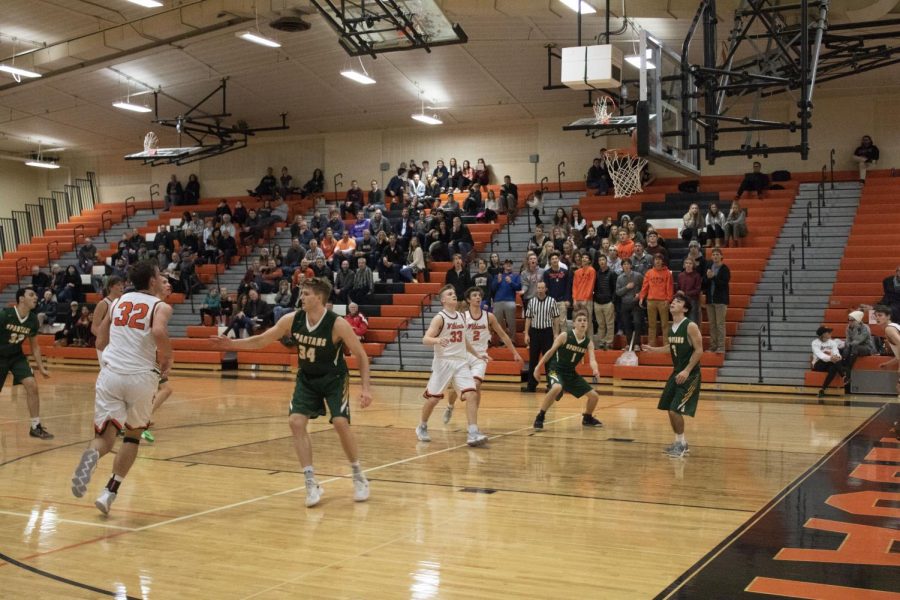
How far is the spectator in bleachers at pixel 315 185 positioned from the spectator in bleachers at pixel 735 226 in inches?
556

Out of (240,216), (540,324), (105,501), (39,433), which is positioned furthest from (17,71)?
(105,501)

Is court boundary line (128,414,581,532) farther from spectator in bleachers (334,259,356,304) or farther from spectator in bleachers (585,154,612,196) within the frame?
spectator in bleachers (585,154,612,196)

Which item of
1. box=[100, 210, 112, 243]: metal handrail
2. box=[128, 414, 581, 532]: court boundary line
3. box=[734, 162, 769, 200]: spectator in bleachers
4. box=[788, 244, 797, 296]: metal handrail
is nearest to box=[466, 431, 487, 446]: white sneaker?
box=[128, 414, 581, 532]: court boundary line

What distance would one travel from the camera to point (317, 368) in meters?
7.39

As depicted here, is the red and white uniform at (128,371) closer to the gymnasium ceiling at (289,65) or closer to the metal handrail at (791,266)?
the gymnasium ceiling at (289,65)

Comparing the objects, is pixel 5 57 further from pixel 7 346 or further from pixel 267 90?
pixel 7 346

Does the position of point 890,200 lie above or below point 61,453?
above

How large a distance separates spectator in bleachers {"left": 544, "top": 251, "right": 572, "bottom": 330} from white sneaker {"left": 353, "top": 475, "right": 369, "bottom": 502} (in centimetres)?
1086

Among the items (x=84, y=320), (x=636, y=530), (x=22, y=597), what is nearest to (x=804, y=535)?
(x=636, y=530)

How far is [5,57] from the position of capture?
23.7m

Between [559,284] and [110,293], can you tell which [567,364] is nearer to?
[110,293]

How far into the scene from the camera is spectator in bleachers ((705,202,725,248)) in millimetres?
20734

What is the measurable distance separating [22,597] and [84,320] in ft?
68.1

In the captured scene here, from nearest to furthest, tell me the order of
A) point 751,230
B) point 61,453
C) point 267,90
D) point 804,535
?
point 804,535 < point 61,453 < point 751,230 < point 267,90
